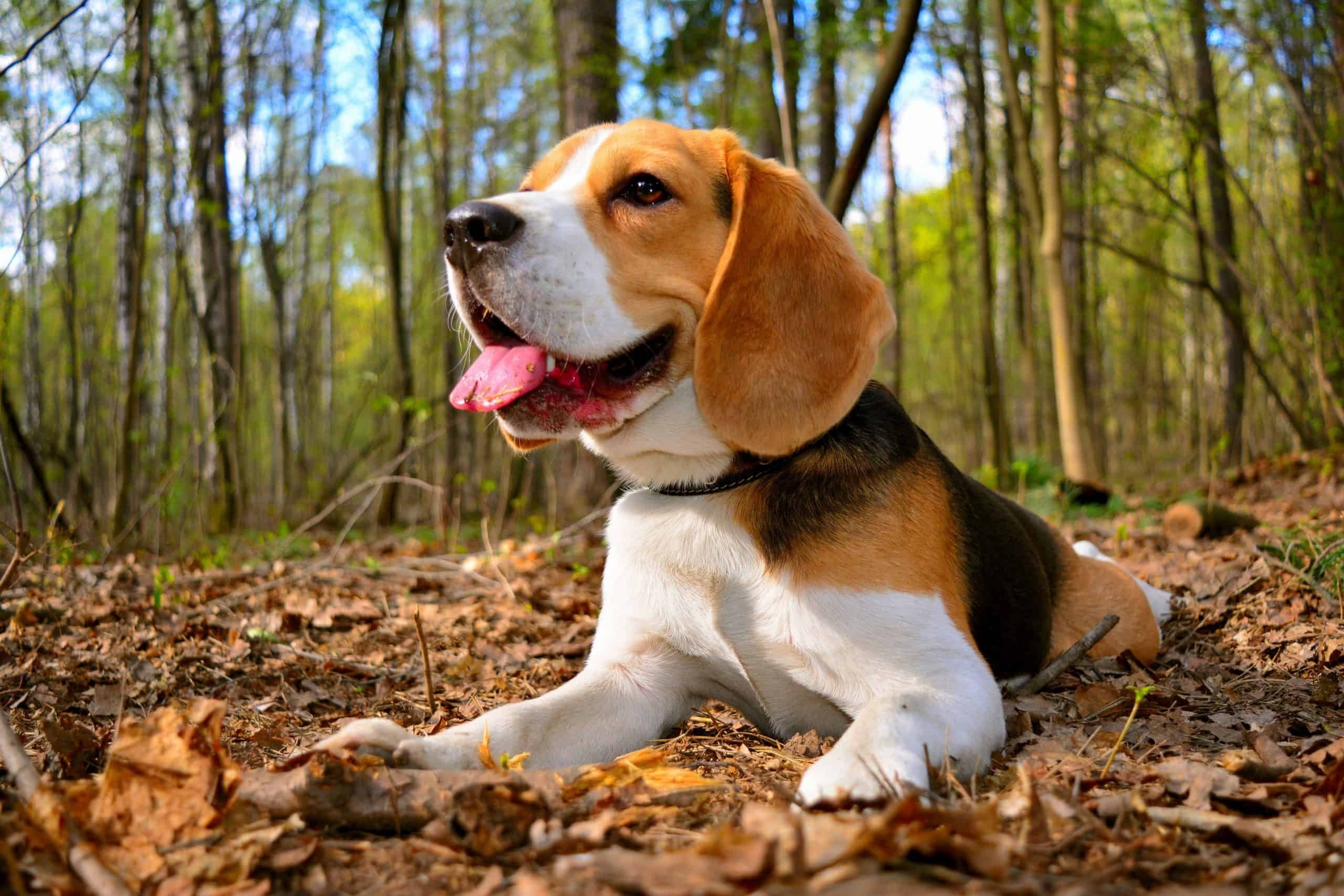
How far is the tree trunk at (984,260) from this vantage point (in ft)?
38.1

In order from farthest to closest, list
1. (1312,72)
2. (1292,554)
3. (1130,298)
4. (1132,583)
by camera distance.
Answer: (1130,298) → (1312,72) → (1292,554) → (1132,583)

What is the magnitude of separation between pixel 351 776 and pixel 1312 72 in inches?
386

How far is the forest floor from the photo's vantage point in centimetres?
171

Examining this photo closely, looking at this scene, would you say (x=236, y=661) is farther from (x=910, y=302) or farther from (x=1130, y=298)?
(x=910, y=302)

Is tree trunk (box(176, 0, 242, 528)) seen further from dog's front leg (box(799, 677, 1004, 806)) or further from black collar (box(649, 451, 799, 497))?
dog's front leg (box(799, 677, 1004, 806))

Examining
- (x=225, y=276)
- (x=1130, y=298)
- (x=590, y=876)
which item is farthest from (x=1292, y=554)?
(x=1130, y=298)

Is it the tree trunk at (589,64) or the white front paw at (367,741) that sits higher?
the tree trunk at (589,64)

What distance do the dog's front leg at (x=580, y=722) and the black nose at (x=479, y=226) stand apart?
4.10 ft

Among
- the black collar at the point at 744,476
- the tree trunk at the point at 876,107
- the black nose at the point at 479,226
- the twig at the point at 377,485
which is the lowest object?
the twig at the point at 377,485

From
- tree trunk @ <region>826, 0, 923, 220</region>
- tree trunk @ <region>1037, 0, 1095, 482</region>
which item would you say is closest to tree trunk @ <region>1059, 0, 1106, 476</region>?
tree trunk @ <region>1037, 0, 1095, 482</region>

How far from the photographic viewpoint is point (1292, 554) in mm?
4363

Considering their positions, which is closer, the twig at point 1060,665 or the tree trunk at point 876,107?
the twig at point 1060,665

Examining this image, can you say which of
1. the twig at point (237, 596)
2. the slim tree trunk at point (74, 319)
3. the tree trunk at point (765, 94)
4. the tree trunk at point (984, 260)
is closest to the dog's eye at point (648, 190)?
the twig at point (237, 596)

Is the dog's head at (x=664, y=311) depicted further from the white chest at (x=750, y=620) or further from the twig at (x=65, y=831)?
the twig at (x=65, y=831)
